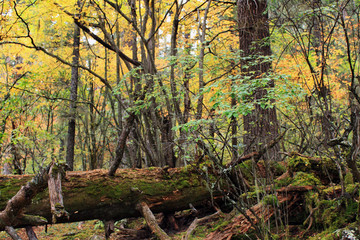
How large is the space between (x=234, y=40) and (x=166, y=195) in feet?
20.6

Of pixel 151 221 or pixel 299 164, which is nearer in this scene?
pixel 151 221

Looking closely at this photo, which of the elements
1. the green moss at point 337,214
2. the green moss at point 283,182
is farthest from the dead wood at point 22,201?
the green moss at point 283,182

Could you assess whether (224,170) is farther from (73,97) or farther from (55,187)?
(73,97)

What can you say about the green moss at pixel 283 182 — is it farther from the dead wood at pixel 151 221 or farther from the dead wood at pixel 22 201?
the dead wood at pixel 22 201

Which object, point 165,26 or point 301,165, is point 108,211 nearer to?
point 301,165

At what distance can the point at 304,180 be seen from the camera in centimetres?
395

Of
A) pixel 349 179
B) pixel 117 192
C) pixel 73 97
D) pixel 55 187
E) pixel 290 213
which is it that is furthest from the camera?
pixel 73 97

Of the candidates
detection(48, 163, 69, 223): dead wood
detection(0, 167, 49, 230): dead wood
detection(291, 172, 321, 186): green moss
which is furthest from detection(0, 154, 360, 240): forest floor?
detection(48, 163, 69, 223): dead wood

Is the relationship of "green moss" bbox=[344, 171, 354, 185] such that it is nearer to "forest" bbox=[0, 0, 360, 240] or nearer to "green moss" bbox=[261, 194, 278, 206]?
"forest" bbox=[0, 0, 360, 240]

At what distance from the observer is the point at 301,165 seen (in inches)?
178

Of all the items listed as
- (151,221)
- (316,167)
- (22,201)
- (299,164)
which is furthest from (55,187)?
(316,167)

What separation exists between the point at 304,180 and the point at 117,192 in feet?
9.42

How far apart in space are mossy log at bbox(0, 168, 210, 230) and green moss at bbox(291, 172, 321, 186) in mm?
1508

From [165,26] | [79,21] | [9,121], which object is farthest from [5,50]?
[165,26]
